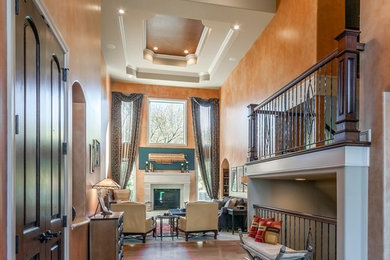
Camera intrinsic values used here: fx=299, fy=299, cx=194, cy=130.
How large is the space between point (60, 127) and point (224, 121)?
890cm

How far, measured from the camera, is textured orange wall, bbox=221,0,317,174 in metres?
5.79

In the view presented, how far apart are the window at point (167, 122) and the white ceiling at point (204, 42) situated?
88cm

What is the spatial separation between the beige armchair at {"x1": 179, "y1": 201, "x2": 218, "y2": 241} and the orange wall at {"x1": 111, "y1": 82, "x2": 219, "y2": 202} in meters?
4.15

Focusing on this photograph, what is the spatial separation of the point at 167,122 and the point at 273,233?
8354 millimetres

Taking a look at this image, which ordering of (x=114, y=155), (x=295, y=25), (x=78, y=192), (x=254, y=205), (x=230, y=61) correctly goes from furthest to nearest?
(x=114, y=155), (x=230, y=61), (x=295, y=25), (x=254, y=205), (x=78, y=192)

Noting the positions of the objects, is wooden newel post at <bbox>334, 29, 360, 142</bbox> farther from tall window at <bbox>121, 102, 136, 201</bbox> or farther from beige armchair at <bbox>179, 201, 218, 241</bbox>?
tall window at <bbox>121, 102, 136, 201</bbox>

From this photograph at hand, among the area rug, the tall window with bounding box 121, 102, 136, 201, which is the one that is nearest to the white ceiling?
the tall window with bounding box 121, 102, 136, 201

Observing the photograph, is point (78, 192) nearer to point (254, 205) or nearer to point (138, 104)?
point (254, 205)

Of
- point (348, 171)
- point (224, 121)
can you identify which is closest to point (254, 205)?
point (348, 171)

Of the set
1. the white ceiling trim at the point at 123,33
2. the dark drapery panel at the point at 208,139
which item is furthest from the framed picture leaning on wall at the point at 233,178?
the white ceiling trim at the point at 123,33

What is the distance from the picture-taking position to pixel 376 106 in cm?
299

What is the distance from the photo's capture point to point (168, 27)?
323 inches

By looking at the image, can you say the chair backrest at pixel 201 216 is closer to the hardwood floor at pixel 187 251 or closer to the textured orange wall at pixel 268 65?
the hardwood floor at pixel 187 251

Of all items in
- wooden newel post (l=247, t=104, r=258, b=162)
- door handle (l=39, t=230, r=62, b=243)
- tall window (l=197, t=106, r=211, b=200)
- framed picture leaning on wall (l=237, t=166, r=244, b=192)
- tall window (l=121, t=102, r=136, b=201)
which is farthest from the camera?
tall window (l=197, t=106, r=211, b=200)
